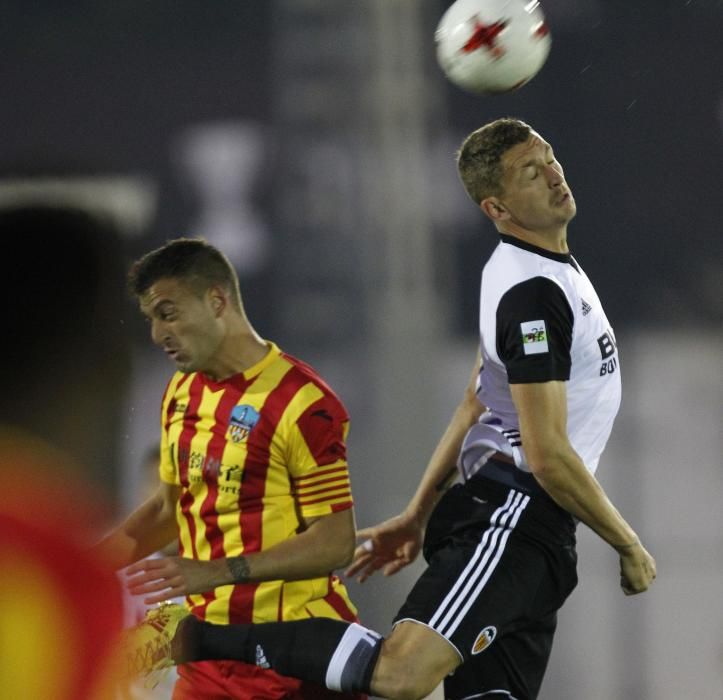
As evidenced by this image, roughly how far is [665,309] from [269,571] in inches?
168

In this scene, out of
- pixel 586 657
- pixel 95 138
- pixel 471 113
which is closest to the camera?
pixel 586 657

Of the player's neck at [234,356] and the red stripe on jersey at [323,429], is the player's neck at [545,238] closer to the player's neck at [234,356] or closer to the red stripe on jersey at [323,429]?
the red stripe on jersey at [323,429]

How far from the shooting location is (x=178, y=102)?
726cm

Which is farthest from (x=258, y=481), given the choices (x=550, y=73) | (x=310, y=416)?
(x=550, y=73)

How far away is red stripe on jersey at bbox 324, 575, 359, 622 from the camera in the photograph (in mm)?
3216

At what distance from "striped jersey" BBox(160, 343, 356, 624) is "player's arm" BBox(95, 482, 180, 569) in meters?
0.17

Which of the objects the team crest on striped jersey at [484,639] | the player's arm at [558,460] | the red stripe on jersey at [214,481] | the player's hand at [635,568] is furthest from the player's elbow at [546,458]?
the red stripe on jersey at [214,481]

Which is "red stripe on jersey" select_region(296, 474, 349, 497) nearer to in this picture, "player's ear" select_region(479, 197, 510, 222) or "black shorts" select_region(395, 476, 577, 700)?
"black shorts" select_region(395, 476, 577, 700)

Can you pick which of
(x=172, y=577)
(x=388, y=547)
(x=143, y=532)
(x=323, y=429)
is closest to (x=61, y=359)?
(x=143, y=532)

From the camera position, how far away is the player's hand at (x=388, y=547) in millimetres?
3484

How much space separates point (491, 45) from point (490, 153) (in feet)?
1.11

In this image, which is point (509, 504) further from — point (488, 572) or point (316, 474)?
point (316, 474)

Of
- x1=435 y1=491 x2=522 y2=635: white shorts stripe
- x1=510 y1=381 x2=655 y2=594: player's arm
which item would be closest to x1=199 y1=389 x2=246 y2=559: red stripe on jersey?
x1=435 y1=491 x2=522 y2=635: white shorts stripe

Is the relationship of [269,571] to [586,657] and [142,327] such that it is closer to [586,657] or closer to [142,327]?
[586,657]
